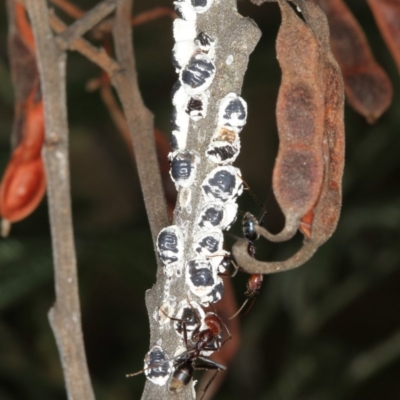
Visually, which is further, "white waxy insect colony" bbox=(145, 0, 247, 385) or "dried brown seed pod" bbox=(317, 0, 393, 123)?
"dried brown seed pod" bbox=(317, 0, 393, 123)

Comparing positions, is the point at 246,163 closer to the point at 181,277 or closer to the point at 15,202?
the point at 15,202

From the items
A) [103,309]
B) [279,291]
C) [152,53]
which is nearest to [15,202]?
[279,291]

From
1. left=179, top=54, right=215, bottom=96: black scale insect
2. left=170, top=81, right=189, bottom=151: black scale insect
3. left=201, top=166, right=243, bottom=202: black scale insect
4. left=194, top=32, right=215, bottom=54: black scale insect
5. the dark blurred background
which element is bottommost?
the dark blurred background

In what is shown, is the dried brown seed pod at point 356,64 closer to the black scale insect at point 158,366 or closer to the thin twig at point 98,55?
the thin twig at point 98,55

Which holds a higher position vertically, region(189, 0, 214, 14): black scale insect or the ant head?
region(189, 0, 214, 14): black scale insect

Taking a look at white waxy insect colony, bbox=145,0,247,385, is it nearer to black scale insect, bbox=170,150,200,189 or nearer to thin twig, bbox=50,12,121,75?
black scale insect, bbox=170,150,200,189

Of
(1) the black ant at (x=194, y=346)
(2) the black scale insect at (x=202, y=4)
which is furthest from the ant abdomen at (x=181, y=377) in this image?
(2) the black scale insect at (x=202, y=4)

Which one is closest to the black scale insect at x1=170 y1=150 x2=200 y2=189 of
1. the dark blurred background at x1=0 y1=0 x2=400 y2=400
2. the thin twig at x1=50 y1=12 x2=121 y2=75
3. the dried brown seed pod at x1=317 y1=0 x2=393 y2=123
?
the thin twig at x1=50 y1=12 x2=121 y2=75
